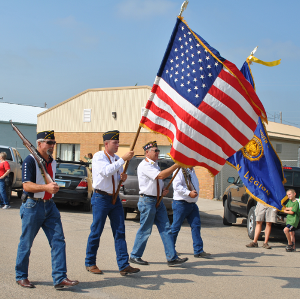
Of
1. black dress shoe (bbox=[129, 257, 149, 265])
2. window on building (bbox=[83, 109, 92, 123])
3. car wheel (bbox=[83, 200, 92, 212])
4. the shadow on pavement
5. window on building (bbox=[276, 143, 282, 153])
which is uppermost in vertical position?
window on building (bbox=[83, 109, 92, 123])

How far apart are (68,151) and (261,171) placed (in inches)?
764

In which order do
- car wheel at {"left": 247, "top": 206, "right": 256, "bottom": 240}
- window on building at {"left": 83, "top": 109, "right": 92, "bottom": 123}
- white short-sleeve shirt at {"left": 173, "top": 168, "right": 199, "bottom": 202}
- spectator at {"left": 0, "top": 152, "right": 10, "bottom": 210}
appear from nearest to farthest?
white short-sleeve shirt at {"left": 173, "top": 168, "right": 199, "bottom": 202}
car wheel at {"left": 247, "top": 206, "right": 256, "bottom": 240}
spectator at {"left": 0, "top": 152, "right": 10, "bottom": 210}
window on building at {"left": 83, "top": 109, "right": 92, "bottom": 123}

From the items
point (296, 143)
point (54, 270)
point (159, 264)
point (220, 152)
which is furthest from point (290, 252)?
point (296, 143)

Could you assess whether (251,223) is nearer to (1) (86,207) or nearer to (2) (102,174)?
(2) (102,174)

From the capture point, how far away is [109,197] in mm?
5504

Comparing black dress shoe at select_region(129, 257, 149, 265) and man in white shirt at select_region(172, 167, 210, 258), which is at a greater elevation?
man in white shirt at select_region(172, 167, 210, 258)

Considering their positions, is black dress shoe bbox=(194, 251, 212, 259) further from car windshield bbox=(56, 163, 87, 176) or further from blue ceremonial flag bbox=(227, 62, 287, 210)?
car windshield bbox=(56, 163, 87, 176)

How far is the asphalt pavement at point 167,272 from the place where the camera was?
4.80 meters

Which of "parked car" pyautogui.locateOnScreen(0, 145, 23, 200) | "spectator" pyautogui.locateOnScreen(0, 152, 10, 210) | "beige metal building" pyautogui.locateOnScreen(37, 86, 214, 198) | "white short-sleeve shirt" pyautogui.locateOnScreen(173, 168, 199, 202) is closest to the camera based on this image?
"white short-sleeve shirt" pyautogui.locateOnScreen(173, 168, 199, 202)

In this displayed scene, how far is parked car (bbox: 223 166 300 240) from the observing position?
910cm

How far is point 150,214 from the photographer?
20.1 feet

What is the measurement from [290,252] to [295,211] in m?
0.85

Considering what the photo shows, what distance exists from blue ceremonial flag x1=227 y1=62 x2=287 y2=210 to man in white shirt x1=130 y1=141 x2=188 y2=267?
163 centimetres

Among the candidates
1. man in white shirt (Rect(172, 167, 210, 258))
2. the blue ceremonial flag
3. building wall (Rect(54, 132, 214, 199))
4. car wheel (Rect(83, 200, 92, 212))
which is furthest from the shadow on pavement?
building wall (Rect(54, 132, 214, 199))
